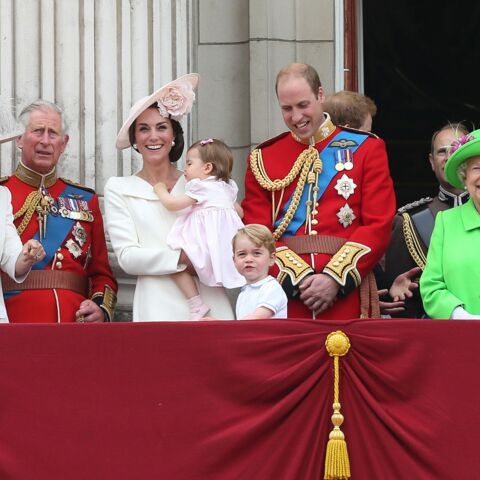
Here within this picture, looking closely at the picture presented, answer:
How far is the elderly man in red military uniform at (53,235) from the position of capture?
7559 millimetres

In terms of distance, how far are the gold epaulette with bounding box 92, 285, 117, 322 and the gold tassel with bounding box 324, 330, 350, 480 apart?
1.35 m

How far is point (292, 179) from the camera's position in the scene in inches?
301

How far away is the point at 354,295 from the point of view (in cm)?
745

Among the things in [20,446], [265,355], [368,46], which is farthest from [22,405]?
[368,46]

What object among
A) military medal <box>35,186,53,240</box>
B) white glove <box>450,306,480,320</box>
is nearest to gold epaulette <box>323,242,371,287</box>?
white glove <box>450,306,480,320</box>

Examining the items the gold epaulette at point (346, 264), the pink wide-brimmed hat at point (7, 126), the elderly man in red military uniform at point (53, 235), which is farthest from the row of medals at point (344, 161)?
the pink wide-brimmed hat at point (7, 126)

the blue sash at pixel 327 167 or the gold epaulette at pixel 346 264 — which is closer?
the gold epaulette at pixel 346 264

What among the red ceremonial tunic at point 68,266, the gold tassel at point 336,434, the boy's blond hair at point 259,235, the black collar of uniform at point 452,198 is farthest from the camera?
the black collar of uniform at point 452,198

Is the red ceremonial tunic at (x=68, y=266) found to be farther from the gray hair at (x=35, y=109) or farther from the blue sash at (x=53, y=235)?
the gray hair at (x=35, y=109)

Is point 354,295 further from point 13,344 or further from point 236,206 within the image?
point 13,344

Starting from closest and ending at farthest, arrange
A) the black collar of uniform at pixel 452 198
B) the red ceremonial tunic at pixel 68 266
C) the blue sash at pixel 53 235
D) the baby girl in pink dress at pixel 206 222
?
the baby girl in pink dress at pixel 206 222, the red ceremonial tunic at pixel 68 266, the blue sash at pixel 53 235, the black collar of uniform at pixel 452 198

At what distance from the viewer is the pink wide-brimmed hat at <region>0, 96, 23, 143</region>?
7.55 metres

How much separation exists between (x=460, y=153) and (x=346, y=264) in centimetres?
63

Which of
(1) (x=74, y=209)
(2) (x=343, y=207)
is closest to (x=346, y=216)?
(2) (x=343, y=207)
